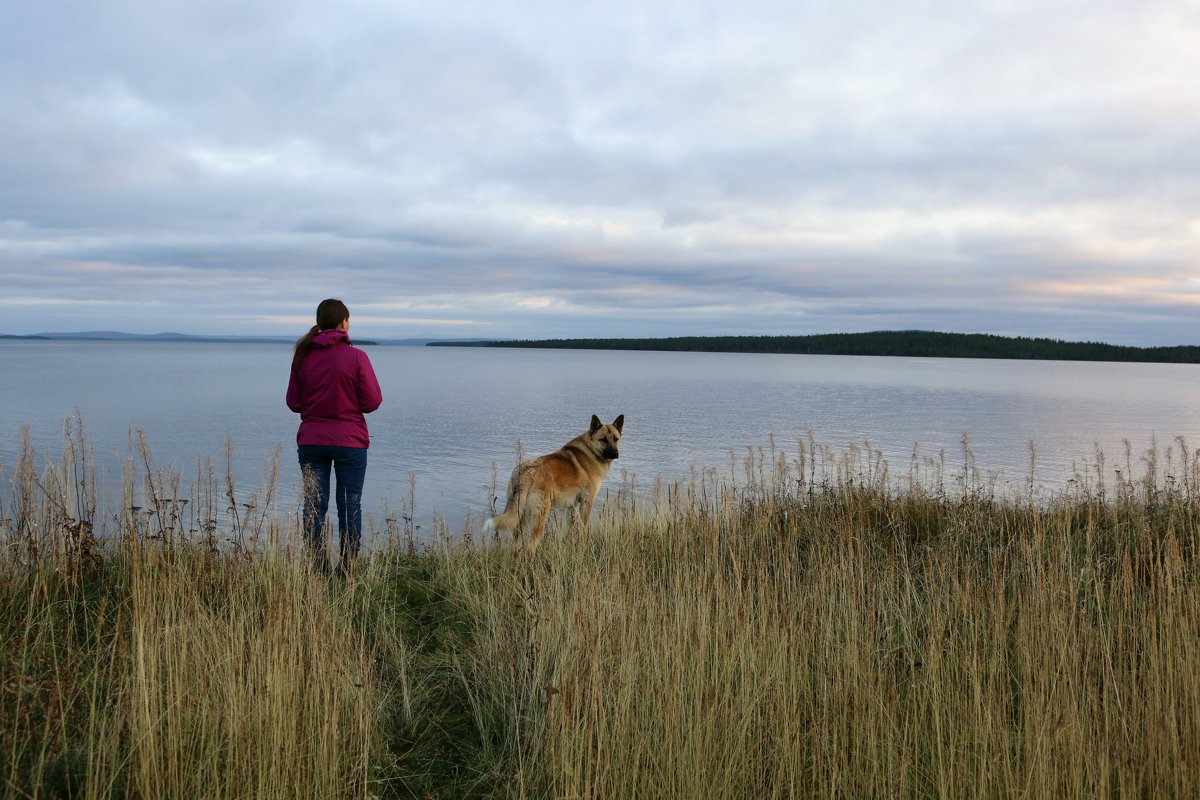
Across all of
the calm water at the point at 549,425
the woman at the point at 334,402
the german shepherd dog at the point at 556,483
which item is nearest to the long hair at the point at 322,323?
the woman at the point at 334,402

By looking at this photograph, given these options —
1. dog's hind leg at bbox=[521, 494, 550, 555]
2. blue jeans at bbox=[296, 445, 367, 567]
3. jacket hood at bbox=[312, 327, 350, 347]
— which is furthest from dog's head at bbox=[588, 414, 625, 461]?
jacket hood at bbox=[312, 327, 350, 347]

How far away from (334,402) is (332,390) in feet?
0.34

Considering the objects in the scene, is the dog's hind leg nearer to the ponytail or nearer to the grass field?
the grass field

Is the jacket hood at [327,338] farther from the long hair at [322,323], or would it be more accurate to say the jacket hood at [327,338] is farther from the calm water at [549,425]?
the calm water at [549,425]

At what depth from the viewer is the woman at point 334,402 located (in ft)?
19.6

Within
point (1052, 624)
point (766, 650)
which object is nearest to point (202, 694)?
point (766, 650)

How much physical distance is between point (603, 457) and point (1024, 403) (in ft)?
120

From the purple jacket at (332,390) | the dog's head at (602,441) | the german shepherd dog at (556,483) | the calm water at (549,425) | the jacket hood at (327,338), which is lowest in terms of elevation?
the calm water at (549,425)

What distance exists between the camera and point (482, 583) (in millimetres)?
5859

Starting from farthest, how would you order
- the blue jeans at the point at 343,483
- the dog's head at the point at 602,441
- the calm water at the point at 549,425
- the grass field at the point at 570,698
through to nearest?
the calm water at the point at 549,425 < the dog's head at the point at 602,441 < the blue jeans at the point at 343,483 < the grass field at the point at 570,698

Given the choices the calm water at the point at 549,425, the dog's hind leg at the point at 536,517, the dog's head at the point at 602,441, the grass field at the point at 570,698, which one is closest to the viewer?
the grass field at the point at 570,698

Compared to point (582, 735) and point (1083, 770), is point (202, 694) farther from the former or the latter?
point (1083, 770)

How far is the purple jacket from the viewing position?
596 centimetres

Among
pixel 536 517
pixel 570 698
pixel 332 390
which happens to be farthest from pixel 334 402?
pixel 570 698
